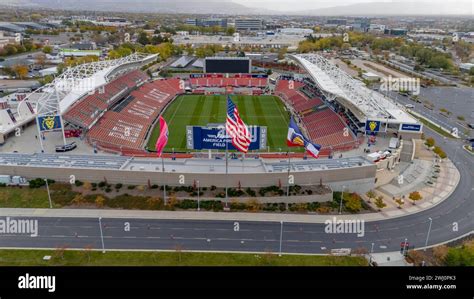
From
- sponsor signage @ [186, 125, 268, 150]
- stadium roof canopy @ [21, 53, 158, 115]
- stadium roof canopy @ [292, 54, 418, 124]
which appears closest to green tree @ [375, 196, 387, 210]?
sponsor signage @ [186, 125, 268, 150]

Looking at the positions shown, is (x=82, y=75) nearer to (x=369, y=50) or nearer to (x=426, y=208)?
(x=426, y=208)

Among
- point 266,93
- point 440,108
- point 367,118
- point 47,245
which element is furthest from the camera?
point 266,93

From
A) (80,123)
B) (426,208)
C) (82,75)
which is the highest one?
(82,75)

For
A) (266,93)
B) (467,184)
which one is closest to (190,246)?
(467,184)

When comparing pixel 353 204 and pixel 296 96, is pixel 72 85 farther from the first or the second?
pixel 353 204

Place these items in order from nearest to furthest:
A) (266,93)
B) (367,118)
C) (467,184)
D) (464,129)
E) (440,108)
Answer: (467,184) < (367,118) < (464,129) < (440,108) < (266,93)

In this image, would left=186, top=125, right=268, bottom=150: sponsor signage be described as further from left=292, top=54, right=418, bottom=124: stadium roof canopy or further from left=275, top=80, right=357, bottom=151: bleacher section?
left=292, top=54, right=418, bottom=124: stadium roof canopy

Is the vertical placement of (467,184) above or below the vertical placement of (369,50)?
below
